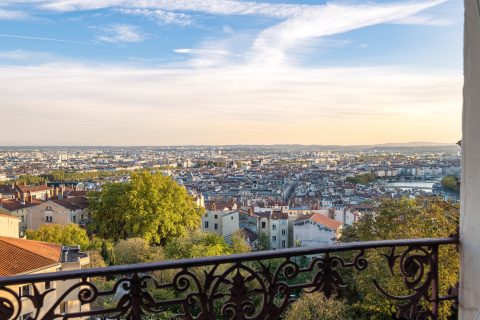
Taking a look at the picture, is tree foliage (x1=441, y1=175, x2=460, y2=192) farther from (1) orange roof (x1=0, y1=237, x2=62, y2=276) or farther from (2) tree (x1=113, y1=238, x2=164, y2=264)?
(2) tree (x1=113, y1=238, x2=164, y2=264)

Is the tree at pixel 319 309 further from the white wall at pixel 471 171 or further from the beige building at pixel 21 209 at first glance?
the beige building at pixel 21 209

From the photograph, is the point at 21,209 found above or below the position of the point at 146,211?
below

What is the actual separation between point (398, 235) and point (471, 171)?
8.22m

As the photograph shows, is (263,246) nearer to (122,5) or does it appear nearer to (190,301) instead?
(122,5)

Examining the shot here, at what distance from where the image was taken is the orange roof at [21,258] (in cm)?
959

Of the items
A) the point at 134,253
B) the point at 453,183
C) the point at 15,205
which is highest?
the point at 453,183

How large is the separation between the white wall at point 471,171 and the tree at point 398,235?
576 centimetres

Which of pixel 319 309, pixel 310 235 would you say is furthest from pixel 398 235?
pixel 310 235

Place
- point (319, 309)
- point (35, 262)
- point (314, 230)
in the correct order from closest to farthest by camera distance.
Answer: point (319, 309) → point (35, 262) → point (314, 230)

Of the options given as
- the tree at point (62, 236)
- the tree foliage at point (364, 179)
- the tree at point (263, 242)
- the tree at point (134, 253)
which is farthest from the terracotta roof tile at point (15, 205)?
the tree foliage at point (364, 179)

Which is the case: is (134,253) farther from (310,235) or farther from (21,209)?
(21,209)

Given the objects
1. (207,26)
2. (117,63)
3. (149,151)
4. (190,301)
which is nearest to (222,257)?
(190,301)

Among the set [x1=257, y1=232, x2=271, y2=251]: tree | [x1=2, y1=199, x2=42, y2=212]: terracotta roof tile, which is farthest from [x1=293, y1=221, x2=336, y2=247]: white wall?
[x1=2, y1=199, x2=42, y2=212]: terracotta roof tile

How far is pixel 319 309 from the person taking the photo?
925 centimetres
